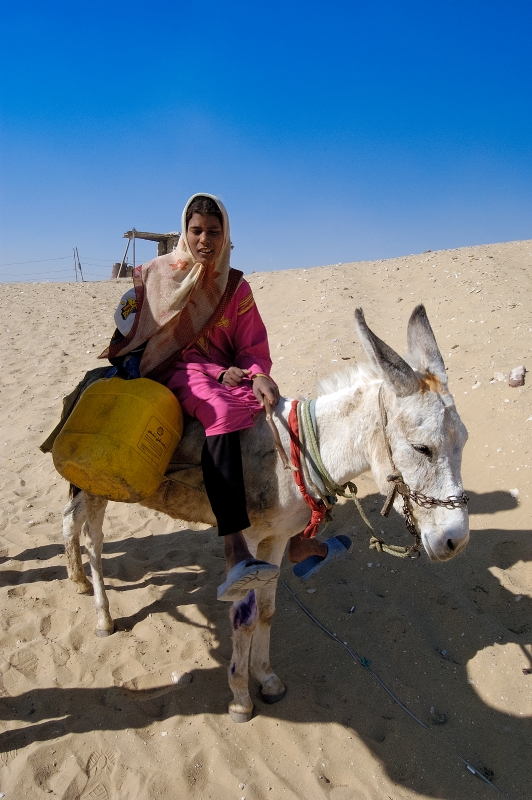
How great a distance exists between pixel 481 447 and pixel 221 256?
10.0 feet

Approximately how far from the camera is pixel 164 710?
8.30ft

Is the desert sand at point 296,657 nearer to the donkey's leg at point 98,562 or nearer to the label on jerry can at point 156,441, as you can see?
the donkey's leg at point 98,562

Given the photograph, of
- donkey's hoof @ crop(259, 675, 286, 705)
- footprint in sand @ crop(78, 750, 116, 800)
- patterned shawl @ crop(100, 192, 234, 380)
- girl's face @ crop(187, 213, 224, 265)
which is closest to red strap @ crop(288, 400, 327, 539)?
patterned shawl @ crop(100, 192, 234, 380)

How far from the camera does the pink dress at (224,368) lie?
2.19 m

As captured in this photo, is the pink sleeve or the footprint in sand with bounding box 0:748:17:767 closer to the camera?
the footprint in sand with bounding box 0:748:17:767

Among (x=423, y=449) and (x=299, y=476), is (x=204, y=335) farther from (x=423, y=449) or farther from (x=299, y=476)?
(x=423, y=449)

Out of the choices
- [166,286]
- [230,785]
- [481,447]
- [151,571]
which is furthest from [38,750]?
[481,447]

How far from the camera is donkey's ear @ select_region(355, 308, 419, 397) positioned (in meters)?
1.81

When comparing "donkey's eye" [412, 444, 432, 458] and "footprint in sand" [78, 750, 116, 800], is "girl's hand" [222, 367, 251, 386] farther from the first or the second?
"footprint in sand" [78, 750, 116, 800]

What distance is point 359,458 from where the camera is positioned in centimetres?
210

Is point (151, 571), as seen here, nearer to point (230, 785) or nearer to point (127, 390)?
point (230, 785)

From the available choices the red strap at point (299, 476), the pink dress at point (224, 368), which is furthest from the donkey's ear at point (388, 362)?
the pink dress at point (224, 368)

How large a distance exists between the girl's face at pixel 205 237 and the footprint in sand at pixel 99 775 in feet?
8.02

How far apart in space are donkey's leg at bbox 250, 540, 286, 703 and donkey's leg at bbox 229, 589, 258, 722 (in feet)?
0.57
